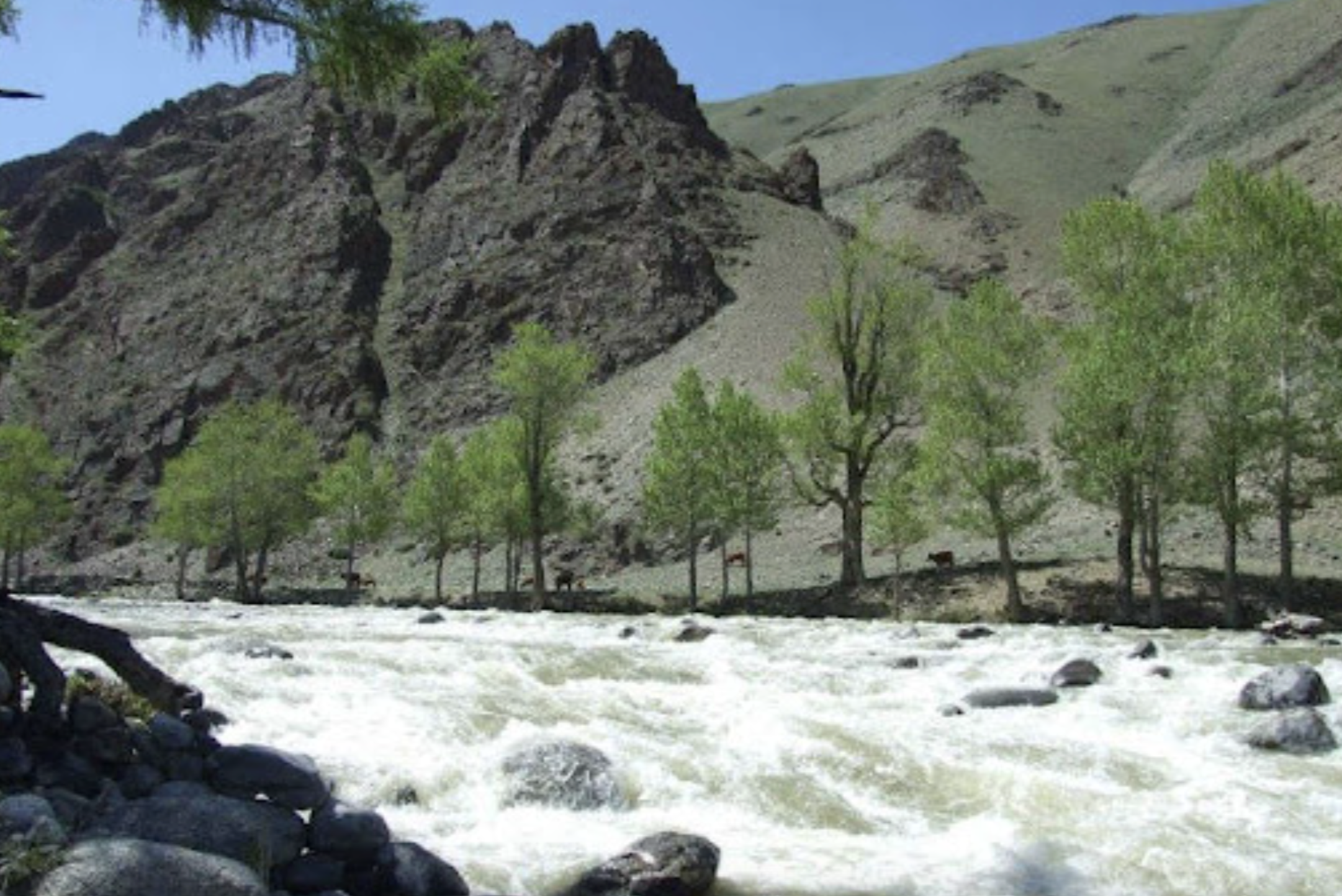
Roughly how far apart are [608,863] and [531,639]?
1816cm

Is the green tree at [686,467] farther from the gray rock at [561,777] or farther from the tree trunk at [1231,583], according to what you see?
the gray rock at [561,777]

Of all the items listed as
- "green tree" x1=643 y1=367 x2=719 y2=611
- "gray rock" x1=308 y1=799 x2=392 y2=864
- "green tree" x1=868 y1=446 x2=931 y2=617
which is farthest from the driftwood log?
"green tree" x1=643 y1=367 x2=719 y2=611

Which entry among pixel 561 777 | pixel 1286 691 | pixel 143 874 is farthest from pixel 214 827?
pixel 1286 691

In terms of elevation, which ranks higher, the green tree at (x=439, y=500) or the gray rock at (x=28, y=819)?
the green tree at (x=439, y=500)

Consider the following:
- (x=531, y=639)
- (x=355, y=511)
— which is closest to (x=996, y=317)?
(x=531, y=639)

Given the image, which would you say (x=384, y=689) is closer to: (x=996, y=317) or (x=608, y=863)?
(x=608, y=863)

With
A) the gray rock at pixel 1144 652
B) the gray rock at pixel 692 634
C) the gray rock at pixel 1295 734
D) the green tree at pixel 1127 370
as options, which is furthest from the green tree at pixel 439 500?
the gray rock at pixel 1295 734

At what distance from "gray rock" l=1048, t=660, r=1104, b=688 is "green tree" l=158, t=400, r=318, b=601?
183ft

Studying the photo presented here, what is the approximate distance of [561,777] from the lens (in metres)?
13.0

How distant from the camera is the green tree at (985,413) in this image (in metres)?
37.4

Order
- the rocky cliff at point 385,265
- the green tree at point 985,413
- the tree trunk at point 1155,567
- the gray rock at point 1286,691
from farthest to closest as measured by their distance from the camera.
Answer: the rocky cliff at point 385,265 < the green tree at point 985,413 < the tree trunk at point 1155,567 < the gray rock at point 1286,691

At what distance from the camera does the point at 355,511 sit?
7269 centimetres

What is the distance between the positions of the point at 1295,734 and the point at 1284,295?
21384 millimetres

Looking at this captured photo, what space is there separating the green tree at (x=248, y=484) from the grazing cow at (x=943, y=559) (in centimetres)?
3870
